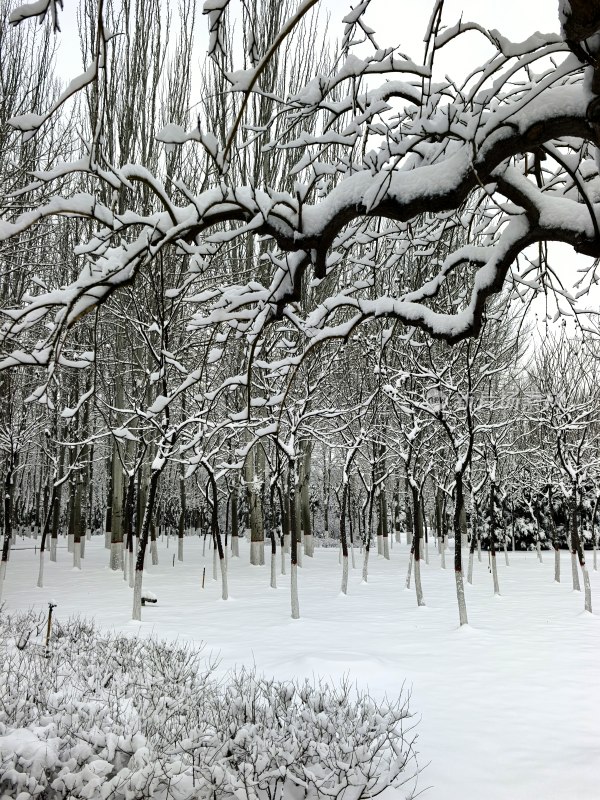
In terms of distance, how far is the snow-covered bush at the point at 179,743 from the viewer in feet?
10.5

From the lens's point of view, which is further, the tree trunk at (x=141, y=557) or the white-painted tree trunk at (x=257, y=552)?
Answer: the white-painted tree trunk at (x=257, y=552)

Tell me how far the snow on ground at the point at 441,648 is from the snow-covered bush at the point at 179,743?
2.18ft

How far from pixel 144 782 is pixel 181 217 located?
3.02 metres

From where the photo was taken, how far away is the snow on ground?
4.26 meters

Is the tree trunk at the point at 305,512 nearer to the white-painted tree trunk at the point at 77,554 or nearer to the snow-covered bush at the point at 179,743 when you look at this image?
the white-painted tree trunk at the point at 77,554

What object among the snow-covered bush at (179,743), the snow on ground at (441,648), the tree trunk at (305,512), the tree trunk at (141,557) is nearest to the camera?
the snow-covered bush at (179,743)

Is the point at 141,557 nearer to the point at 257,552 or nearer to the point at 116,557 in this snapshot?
the point at 116,557

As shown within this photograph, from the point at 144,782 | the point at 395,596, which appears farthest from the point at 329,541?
the point at 144,782

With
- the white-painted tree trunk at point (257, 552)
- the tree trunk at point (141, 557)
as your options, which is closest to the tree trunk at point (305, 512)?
the white-painted tree trunk at point (257, 552)

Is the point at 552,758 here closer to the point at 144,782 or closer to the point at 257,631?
the point at 144,782

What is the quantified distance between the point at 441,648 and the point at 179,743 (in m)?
4.81

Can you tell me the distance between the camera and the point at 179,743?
354cm

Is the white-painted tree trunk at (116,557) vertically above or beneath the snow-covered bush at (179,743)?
beneath

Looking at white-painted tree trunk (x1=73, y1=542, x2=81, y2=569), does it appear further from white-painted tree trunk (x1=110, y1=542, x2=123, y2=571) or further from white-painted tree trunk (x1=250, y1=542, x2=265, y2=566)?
white-painted tree trunk (x1=250, y1=542, x2=265, y2=566)
